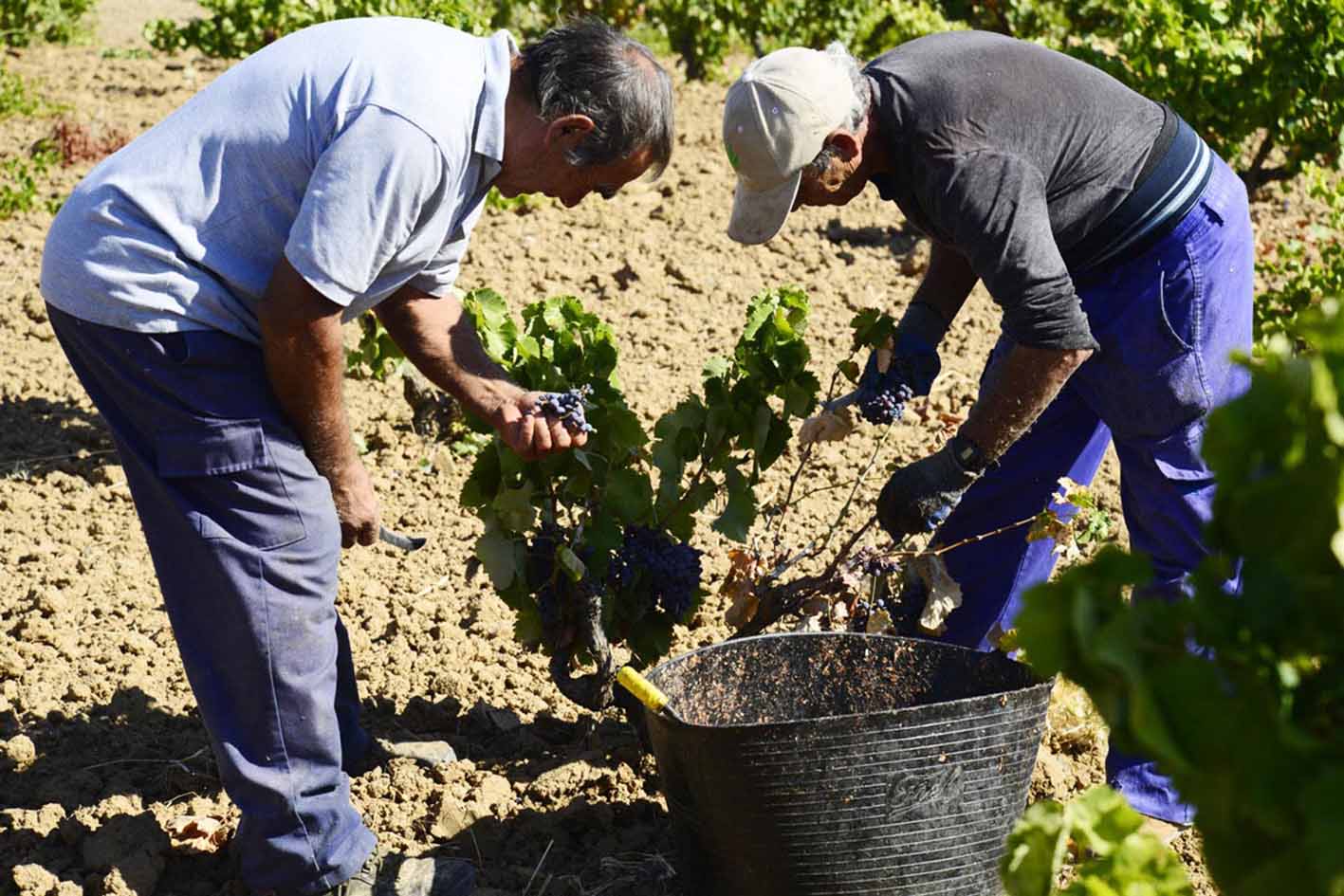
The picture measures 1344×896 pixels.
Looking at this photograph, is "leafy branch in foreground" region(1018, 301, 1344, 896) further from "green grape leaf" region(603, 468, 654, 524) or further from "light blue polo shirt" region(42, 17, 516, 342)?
"green grape leaf" region(603, 468, 654, 524)

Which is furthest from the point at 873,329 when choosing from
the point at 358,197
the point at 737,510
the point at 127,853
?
the point at 127,853

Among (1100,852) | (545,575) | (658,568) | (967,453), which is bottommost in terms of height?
(545,575)

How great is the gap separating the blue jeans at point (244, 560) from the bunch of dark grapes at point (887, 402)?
114 cm

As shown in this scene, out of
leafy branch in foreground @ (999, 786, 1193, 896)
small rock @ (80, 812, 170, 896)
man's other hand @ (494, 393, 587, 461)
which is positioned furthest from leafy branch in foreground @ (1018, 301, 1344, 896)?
small rock @ (80, 812, 170, 896)

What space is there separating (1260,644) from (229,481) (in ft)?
6.18

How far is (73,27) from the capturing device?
37.1 feet

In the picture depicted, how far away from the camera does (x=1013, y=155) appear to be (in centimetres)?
270

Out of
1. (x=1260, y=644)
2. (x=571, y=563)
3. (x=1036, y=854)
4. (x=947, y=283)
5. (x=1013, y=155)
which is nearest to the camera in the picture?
(x=1260, y=644)

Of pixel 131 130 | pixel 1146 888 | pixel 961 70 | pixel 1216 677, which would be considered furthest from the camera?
pixel 131 130

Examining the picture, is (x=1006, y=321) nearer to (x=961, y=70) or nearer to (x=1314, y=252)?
(x=961, y=70)

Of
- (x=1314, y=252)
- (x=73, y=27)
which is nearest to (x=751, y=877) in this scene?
(x=1314, y=252)

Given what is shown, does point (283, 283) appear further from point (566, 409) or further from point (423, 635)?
point (423, 635)

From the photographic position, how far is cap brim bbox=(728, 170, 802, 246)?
2.81m

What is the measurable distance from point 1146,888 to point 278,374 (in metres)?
1.67
